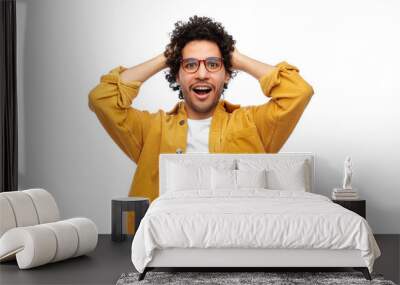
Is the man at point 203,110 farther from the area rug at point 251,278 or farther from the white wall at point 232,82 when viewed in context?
the area rug at point 251,278

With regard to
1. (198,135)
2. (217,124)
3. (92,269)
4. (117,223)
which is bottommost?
(92,269)

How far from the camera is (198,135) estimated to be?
6910mm

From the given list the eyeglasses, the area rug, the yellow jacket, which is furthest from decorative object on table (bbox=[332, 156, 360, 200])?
the area rug

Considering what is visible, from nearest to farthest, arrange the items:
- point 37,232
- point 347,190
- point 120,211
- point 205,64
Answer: point 37,232 → point 120,211 → point 347,190 → point 205,64

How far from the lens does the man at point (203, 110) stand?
6.90 m

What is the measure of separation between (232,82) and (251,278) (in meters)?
2.73

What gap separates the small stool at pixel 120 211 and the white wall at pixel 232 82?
0.45 metres

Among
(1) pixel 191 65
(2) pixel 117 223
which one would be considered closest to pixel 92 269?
(2) pixel 117 223

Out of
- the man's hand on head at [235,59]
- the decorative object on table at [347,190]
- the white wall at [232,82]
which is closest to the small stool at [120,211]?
the white wall at [232,82]

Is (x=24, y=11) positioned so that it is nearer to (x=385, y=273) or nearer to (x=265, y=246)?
(x=265, y=246)

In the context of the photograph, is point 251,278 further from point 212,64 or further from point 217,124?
point 212,64

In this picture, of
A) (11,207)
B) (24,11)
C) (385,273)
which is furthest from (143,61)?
(385,273)

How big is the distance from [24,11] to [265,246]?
4034 mm

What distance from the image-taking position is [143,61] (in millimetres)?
7074
